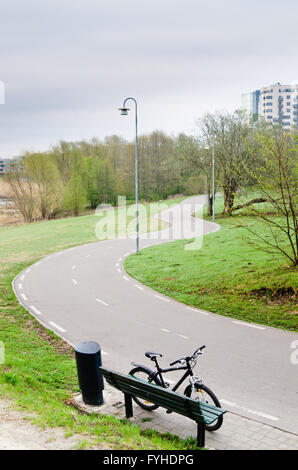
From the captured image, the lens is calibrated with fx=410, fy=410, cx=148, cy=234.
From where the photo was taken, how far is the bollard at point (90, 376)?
6.59 meters

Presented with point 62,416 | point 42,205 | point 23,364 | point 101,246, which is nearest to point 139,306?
point 23,364

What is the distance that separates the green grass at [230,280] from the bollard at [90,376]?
5.89 metres

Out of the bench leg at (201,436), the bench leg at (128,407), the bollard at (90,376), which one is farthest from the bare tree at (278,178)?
the bench leg at (201,436)

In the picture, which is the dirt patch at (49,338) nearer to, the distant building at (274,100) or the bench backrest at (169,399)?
the bench backrest at (169,399)

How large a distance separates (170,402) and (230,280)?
9.68 metres

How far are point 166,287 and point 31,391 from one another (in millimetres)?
9521

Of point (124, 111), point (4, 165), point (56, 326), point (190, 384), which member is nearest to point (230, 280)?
point (56, 326)

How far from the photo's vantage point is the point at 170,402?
552cm

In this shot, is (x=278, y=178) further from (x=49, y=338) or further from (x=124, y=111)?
(x=124, y=111)

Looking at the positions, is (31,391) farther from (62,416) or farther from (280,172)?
(280,172)

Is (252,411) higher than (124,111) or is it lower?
lower

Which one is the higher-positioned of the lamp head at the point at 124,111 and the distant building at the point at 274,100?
the distant building at the point at 274,100

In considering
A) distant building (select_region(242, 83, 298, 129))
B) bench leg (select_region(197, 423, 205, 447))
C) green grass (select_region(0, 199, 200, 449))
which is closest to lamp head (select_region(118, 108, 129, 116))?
green grass (select_region(0, 199, 200, 449))

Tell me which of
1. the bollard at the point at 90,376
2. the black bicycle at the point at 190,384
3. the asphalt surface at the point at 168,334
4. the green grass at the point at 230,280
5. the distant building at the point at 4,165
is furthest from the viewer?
the distant building at the point at 4,165
